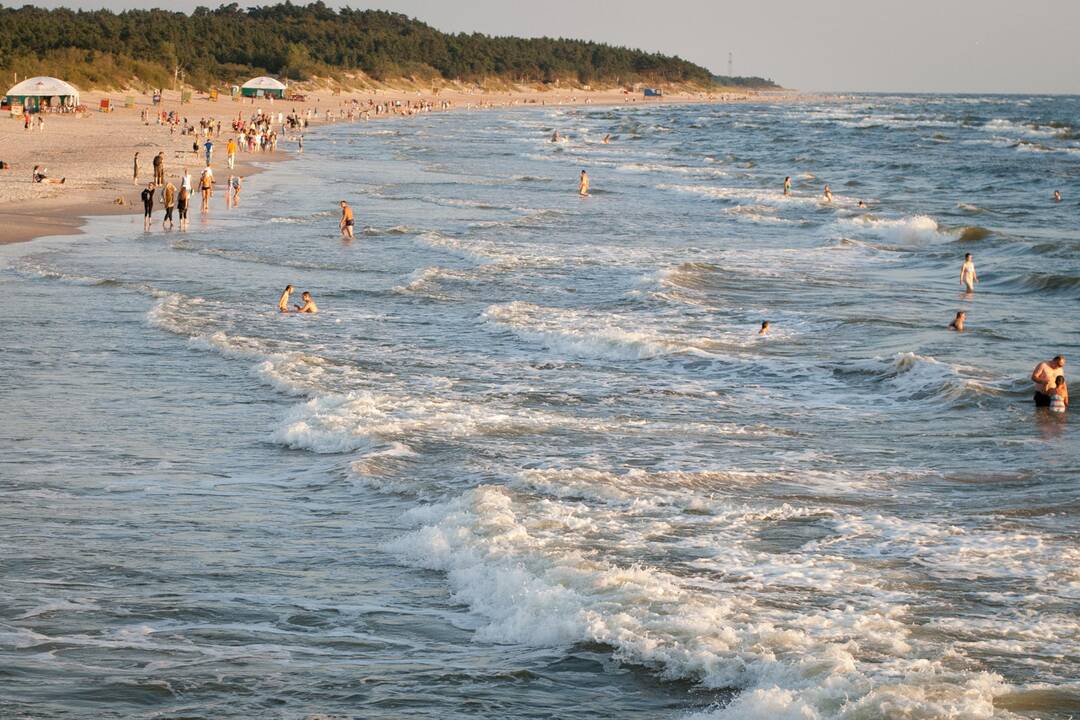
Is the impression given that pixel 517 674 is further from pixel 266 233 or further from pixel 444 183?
pixel 444 183

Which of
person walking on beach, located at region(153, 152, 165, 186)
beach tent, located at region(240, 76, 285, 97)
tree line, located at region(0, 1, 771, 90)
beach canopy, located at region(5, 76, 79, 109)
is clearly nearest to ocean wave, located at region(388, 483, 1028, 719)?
person walking on beach, located at region(153, 152, 165, 186)

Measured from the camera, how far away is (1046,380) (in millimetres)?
16203

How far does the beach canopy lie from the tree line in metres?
9.59

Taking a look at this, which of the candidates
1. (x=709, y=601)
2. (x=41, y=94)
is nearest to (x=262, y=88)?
(x=41, y=94)

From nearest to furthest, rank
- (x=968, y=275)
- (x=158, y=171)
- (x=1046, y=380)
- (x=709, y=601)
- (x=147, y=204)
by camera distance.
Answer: (x=709, y=601)
(x=1046, y=380)
(x=968, y=275)
(x=147, y=204)
(x=158, y=171)

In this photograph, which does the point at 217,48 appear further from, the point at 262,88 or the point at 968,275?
the point at 968,275

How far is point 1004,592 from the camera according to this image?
9805 mm

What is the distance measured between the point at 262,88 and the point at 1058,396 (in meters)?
90.4

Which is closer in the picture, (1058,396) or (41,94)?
(1058,396)

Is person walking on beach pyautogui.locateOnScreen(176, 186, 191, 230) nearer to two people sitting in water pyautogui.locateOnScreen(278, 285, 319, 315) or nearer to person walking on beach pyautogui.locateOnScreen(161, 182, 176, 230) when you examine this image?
person walking on beach pyautogui.locateOnScreen(161, 182, 176, 230)

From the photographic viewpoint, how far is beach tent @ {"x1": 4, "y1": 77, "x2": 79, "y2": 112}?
63469 millimetres

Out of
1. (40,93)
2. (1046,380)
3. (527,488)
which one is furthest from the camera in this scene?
(40,93)

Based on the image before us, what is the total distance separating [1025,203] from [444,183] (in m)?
21.1

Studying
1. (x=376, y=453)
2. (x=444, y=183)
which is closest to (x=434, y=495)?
(x=376, y=453)
